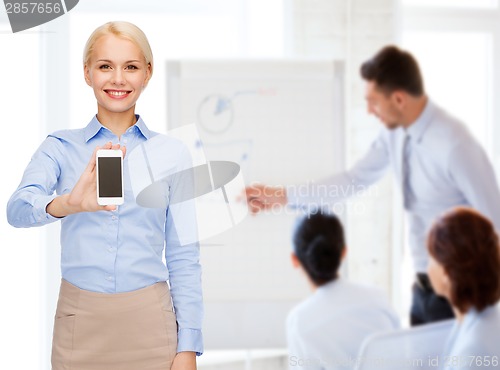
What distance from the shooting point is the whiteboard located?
2311mm

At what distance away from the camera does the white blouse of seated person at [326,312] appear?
2.37m

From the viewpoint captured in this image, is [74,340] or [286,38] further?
[286,38]

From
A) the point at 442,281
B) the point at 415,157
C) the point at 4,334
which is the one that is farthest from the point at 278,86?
the point at 4,334

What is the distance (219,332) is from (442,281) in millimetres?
826

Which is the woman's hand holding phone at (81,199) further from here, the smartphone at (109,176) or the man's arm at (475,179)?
the man's arm at (475,179)

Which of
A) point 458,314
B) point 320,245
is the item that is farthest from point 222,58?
point 458,314

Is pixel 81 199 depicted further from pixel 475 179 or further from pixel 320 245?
pixel 475 179

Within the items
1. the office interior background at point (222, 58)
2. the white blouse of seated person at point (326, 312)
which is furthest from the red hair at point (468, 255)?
the white blouse of seated person at point (326, 312)

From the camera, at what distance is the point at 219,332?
2.32m

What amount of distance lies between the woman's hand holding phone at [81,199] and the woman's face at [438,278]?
1405 millimetres

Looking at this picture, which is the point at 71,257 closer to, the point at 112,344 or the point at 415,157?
the point at 112,344

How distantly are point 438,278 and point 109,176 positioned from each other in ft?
4.68

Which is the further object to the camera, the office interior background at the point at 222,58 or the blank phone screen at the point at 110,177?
the office interior background at the point at 222,58

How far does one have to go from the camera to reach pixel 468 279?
7.68 ft
